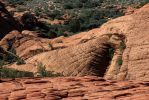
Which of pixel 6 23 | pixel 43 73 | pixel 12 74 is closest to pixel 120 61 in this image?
pixel 43 73

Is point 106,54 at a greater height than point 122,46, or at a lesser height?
lesser

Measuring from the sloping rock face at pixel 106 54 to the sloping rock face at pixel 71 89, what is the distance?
43.3 feet

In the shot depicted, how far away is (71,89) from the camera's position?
22.8 m

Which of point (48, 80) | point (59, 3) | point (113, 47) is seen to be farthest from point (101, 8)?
point (48, 80)

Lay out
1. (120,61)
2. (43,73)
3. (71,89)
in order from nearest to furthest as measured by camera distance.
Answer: (71,89) → (43,73) → (120,61)

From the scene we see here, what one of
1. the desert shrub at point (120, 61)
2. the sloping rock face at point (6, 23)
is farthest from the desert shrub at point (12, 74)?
the sloping rock face at point (6, 23)

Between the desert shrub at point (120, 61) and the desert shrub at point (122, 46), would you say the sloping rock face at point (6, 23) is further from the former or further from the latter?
the desert shrub at point (120, 61)

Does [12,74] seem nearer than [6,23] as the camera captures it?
Yes

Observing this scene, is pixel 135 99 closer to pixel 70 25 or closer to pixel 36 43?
pixel 36 43

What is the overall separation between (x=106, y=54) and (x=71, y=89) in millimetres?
19249

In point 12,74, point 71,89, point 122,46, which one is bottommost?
point 12,74

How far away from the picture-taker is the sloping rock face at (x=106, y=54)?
38.5 metres

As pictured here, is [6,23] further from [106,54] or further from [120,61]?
[120,61]

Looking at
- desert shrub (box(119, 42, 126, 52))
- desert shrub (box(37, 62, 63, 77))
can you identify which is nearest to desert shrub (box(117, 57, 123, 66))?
desert shrub (box(119, 42, 126, 52))
